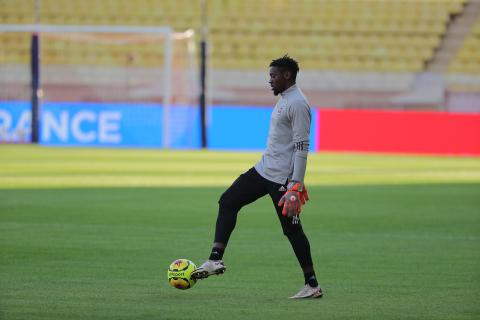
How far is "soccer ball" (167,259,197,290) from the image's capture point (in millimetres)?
8906

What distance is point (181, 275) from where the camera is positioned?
350 inches

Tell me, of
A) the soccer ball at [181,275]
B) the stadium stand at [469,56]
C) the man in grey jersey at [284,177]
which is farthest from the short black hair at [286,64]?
the stadium stand at [469,56]

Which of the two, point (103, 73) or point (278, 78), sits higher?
point (278, 78)

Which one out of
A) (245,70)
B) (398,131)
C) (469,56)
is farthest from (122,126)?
(469,56)

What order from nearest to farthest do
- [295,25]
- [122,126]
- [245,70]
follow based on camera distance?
[122,126], [245,70], [295,25]

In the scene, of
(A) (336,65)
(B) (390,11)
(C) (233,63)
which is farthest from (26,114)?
(B) (390,11)

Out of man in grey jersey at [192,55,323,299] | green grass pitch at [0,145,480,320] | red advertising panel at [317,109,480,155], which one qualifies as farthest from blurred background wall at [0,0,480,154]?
man in grey jersey at [192,55,323,299]

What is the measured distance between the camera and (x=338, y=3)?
44406 mm

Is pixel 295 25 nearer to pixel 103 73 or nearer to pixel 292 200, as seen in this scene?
pixel 103 73

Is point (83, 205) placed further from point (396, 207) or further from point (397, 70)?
point (397, 70)

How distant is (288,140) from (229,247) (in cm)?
367

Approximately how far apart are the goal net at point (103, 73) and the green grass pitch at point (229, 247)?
34.5 ft

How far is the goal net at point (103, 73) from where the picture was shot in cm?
3509

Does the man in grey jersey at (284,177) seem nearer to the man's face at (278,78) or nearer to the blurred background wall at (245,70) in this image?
the man's face at (278,78)
